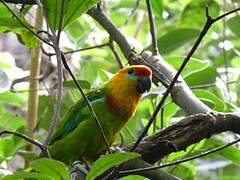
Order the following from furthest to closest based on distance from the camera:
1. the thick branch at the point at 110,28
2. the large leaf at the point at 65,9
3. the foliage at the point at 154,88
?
the thick branch at the point at 110,28 → the foliage at the point at 154,88 → the large leaf at the point at 65,9

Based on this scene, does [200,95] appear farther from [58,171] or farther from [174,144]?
[58,171]

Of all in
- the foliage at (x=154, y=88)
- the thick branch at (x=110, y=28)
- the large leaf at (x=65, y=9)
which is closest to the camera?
the large leaf at (x=65, y=9)

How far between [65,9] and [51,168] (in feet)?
1.23

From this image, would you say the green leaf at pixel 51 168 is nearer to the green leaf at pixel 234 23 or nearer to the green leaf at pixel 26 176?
the green leaf at pixel 26 176

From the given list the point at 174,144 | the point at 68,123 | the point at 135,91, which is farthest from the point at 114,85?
the point at 174,144

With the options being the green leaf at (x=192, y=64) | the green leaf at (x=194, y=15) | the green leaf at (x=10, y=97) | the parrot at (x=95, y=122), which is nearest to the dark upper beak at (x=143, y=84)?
the parrot at (x=95, y=122)

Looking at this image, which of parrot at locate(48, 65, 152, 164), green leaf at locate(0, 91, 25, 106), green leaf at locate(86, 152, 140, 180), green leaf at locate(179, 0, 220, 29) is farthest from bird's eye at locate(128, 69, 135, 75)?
green leaf at locate(86, 152, 140, 180)

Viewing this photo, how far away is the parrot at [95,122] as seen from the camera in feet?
6.06

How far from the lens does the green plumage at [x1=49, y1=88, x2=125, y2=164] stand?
1.84 meters

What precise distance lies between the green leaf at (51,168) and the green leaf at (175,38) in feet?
3.64

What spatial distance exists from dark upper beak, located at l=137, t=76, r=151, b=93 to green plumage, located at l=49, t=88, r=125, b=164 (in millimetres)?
150

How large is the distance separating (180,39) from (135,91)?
270 mm

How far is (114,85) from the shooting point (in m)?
2.03

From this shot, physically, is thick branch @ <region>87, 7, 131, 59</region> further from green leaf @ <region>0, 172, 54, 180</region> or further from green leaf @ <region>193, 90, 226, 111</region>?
green leaf @ <region>0, 172, 54, 180</region>
